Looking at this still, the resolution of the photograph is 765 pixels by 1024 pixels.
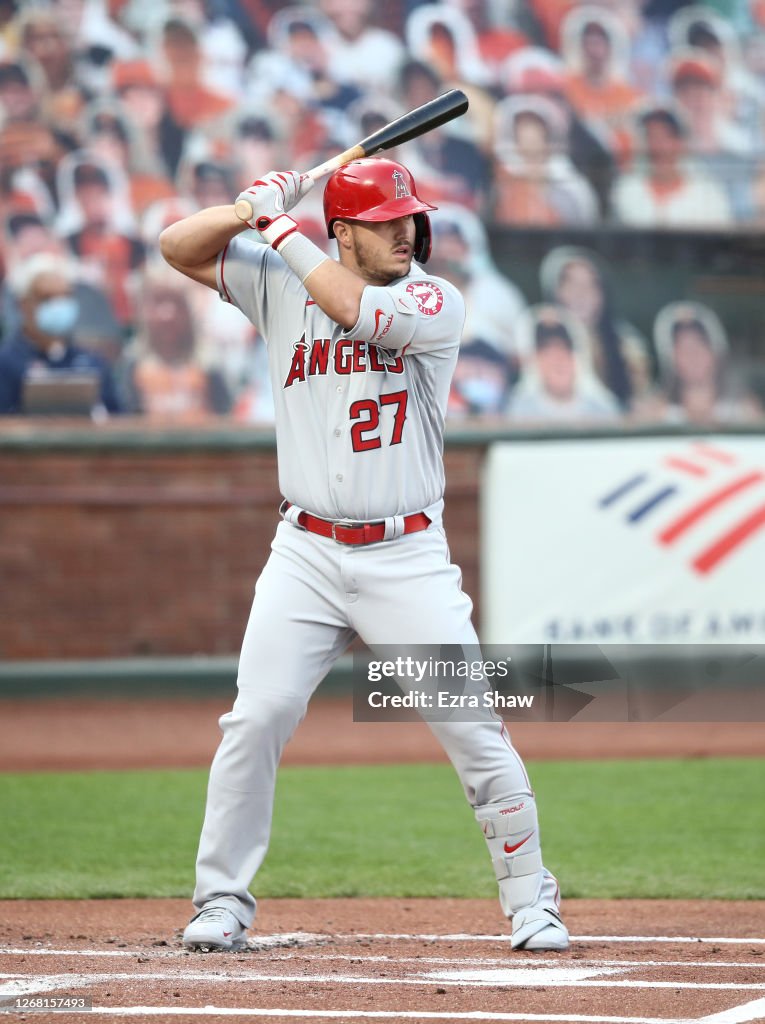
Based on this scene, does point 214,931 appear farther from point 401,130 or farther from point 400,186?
point 401,130

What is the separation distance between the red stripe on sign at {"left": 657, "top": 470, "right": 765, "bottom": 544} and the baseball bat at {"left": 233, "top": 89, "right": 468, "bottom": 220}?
4.76 metres

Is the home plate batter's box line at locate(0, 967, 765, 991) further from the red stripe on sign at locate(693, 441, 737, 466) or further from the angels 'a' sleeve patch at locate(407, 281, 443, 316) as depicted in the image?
the red stripe on sign at locate(693, 441, 737, 466)

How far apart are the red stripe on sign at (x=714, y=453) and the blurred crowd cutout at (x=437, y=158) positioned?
1420mm

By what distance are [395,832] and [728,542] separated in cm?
359

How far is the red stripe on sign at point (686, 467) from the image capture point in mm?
8695

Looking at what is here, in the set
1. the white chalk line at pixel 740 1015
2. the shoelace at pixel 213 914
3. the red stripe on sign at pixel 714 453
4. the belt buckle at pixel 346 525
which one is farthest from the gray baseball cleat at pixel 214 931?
the red stripe on sign at pixel 714 453

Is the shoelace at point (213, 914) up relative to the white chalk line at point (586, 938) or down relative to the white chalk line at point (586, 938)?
up

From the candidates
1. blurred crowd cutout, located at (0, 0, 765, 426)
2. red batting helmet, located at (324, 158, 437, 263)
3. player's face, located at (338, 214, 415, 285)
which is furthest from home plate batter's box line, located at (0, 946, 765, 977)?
blurred crowd cutout, located at (0, 0, 765, 426)

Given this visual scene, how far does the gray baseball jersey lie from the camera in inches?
142

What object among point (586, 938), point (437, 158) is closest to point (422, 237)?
point (586, 938)

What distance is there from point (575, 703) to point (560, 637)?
0.91 m

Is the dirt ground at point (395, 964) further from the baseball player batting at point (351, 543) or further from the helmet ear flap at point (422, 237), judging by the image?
the helmet ear flap at point (422, 237)

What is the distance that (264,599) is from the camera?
370 centimetres

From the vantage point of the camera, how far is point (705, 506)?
862 centimetres
